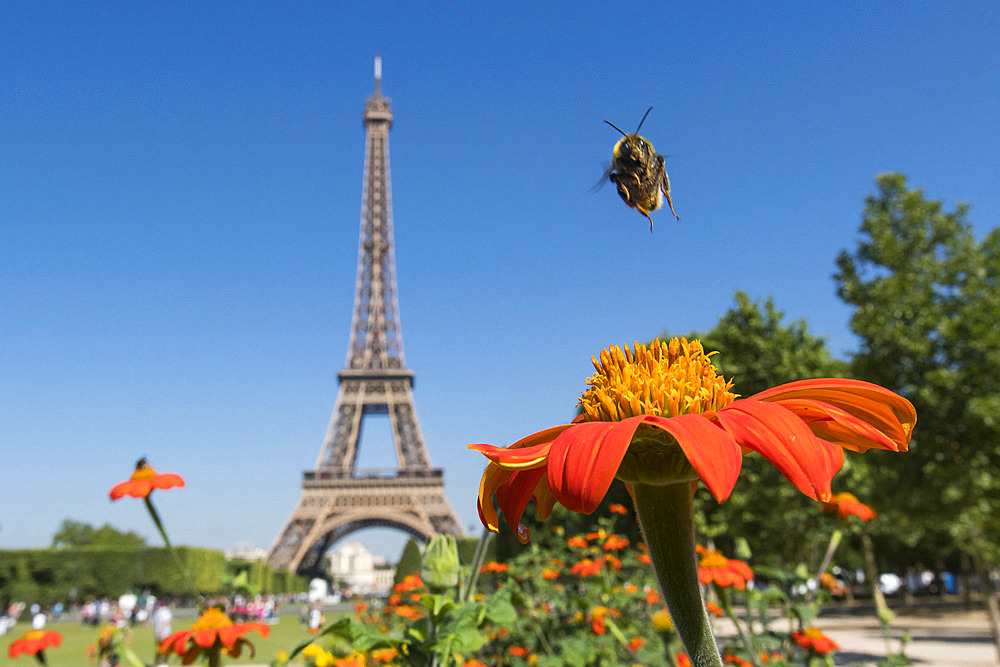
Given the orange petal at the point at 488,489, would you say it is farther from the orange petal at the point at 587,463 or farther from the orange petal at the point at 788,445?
the orange petal at the point at 788,445

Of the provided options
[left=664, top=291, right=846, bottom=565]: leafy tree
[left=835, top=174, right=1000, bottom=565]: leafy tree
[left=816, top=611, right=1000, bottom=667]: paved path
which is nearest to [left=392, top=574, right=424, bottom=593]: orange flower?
[left=816, top=611, right=1000, bottom=667]: paved path

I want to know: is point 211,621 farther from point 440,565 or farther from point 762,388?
point 762,388

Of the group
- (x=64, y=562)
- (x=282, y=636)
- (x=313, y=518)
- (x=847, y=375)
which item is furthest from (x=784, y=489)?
(x=64, y=562)

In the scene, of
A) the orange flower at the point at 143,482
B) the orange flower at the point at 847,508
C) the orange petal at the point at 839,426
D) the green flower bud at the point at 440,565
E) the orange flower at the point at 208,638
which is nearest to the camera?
the orange petal at the point at 839,426

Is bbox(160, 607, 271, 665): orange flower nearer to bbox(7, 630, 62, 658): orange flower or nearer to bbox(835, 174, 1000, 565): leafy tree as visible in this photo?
bbox(7, 630, 62, 658): orange flower

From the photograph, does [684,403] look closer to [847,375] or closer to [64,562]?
[847,375]

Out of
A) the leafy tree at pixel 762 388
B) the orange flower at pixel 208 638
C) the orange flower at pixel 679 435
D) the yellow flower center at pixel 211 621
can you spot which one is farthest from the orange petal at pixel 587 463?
the leafy tree at pixel 762 388
